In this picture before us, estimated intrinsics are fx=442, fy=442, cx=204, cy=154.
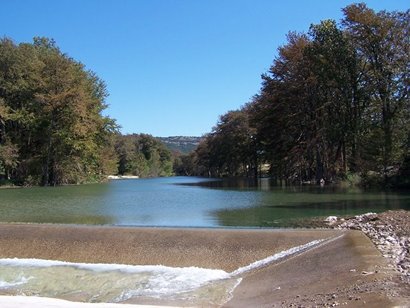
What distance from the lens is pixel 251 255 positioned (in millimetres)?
10930

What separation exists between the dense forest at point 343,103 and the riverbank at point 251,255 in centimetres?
2667

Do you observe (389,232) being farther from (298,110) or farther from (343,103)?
(298,110)

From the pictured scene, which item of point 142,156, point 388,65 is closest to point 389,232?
point 388,65

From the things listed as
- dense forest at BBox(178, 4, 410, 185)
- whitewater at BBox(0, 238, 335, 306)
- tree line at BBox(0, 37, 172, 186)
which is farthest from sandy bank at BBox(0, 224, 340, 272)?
tree line at BBox(0, 37, 172, 186)

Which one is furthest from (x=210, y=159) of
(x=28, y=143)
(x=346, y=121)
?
(x=346, y=121)

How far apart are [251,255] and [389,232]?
137 inches

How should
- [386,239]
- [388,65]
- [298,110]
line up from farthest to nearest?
[298,110], [388,65], [386,239]

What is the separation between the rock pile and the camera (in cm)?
859

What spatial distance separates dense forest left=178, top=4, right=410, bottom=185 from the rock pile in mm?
22928

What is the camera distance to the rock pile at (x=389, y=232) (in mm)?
8594

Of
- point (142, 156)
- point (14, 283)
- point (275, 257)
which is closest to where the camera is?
point (14, 283)

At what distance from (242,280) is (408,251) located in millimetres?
3519

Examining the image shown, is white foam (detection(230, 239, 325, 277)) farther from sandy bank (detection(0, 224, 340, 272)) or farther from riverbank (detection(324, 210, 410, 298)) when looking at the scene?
riverbank (detection(324, 210, 410, 298))

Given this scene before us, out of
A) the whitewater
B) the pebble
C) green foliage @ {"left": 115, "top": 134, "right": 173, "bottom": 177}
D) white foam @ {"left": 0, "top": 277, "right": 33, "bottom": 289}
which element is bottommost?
white foam @ {"left": 0, "top": 277, "right": 33, "bottom": 289}
